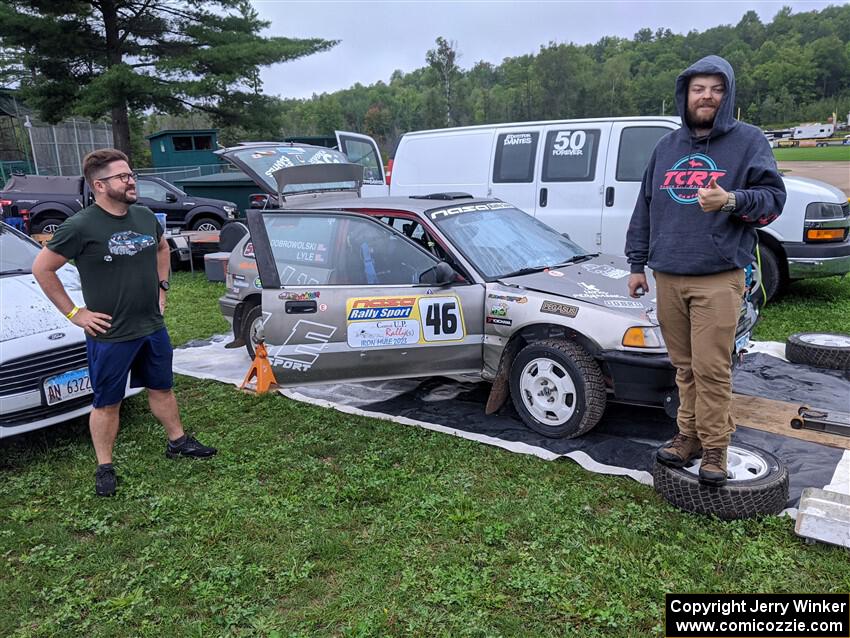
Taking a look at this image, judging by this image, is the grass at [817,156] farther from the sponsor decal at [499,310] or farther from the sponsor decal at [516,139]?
the sponsor decal at [499,310]

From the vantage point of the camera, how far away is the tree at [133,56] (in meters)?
19.2

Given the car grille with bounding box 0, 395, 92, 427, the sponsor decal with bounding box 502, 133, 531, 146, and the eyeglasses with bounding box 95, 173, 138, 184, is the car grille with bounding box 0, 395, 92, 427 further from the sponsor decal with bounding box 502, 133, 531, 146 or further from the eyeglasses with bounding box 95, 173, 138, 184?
the sponsor decal with bounding box 502, 133, 531, 146

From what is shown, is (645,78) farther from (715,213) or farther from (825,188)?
(715,213)

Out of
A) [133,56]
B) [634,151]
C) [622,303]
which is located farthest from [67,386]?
[133,56]

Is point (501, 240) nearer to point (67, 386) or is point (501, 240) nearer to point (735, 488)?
point (735, 488)

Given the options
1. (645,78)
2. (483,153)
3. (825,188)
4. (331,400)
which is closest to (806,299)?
(825,188)

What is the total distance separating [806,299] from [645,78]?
2796 inches

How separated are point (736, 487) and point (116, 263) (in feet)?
11.0

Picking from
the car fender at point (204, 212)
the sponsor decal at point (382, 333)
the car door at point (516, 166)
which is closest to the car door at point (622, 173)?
the car door at point (516, 166)

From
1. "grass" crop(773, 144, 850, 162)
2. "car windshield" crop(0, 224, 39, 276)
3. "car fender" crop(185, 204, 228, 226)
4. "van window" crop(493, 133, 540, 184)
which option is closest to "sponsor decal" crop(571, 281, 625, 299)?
"van window" crop(493, 133, 540, 184)

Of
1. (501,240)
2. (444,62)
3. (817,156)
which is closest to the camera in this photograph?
(501,240)

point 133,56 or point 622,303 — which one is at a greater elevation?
point 133,56

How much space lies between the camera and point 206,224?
45.1 feet

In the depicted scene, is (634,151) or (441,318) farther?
(634,151)
